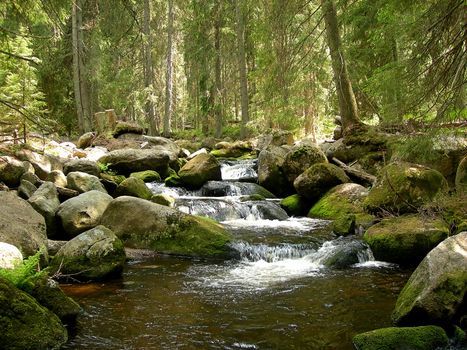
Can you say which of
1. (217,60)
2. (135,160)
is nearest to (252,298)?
(135,160)

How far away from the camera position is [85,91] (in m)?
24.1

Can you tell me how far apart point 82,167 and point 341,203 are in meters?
7.72

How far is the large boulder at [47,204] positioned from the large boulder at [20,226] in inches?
47.3

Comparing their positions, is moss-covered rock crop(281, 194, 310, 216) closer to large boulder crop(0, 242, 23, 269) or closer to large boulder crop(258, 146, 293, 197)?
large boulder crop(258, 146, 293, 197)

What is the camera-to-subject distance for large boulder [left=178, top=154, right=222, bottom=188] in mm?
14867

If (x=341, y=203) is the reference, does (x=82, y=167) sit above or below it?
above

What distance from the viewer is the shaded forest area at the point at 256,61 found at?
671 centimetres

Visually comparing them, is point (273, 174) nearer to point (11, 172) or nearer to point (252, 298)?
point (11, 172)

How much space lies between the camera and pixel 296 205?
41.3ft

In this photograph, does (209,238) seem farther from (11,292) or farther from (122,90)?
(122,90)

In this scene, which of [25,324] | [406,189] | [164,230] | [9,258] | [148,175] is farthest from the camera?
[148,175]

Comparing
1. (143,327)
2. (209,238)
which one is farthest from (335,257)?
(143,327)

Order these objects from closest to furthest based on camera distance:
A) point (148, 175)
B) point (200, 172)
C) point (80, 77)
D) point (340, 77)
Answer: point (340, 77) → point (200, 172) → point (148, 175) → point (80, 77)

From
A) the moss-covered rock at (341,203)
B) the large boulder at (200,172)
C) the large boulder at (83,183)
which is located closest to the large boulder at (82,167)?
the large boulder at (83,183)
